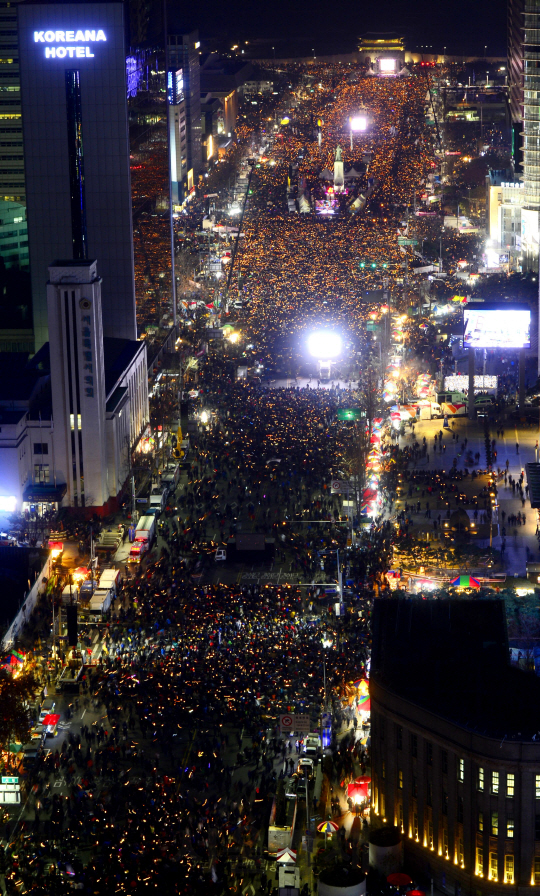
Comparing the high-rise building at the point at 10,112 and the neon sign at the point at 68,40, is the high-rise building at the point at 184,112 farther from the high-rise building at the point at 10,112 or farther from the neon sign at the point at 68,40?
the neon sign at the point at 68,40

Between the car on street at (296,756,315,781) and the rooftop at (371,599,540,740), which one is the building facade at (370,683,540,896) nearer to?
the rooftop at (371,599,540,740)

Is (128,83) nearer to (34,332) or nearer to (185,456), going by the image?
(34,332)

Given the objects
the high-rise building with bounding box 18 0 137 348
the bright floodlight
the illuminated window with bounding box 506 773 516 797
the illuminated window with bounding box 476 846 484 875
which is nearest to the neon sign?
the high-rise building with bounding box 18 0 137 348

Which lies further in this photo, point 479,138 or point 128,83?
point 479,138

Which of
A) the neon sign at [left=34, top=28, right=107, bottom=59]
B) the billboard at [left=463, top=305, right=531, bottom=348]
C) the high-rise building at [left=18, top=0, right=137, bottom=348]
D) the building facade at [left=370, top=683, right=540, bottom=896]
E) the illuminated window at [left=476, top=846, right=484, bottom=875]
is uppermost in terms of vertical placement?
the neon sign at [left=34, top=28, right=107, bottom=59]

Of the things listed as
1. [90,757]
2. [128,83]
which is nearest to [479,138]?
[128,83]
